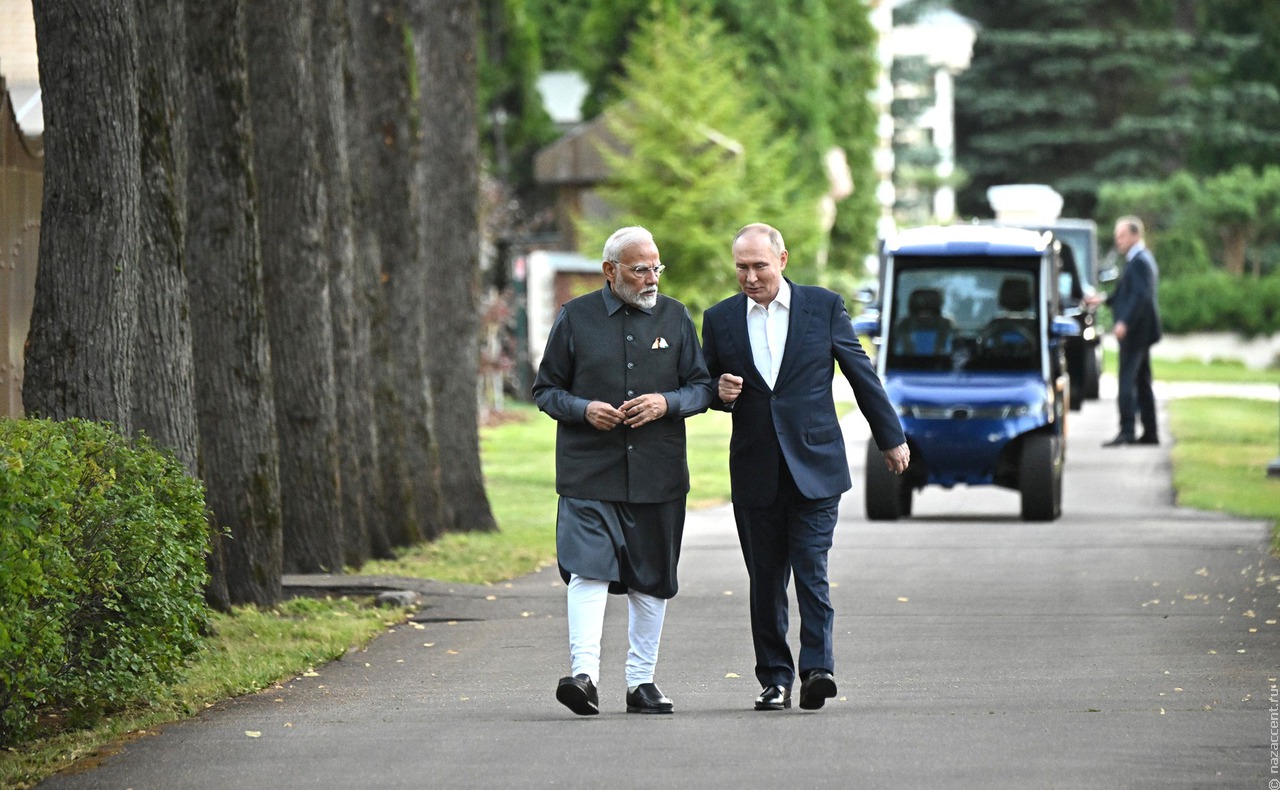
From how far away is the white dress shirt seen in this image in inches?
368

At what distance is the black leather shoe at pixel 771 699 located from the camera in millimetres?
9188

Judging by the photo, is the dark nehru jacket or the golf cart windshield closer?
the dark nehru jacket

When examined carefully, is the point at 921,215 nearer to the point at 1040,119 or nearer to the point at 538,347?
the point at 1040,119

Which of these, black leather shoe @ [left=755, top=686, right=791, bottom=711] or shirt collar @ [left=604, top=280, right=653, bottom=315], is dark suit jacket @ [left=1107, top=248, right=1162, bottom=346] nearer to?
black leather shoe @ [left=755, top=686, right=791, bottom=711]

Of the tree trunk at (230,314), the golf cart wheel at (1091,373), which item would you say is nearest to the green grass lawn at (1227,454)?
the golf cart wheel at (1091,373)

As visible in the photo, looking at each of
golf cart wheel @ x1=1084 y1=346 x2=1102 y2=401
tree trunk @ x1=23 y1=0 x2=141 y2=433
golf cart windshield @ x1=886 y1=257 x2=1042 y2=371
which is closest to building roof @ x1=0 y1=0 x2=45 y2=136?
golf cart windshield @ x1=886 y1=257 x2=1042 y2=371

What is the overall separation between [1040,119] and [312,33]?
211ft

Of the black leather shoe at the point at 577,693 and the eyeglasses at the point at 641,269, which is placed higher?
the eyeglasses at the point at 641,269

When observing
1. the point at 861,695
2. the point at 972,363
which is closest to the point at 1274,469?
the point at 972,363

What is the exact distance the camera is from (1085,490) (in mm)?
22391

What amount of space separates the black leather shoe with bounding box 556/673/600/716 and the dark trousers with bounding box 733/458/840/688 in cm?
73

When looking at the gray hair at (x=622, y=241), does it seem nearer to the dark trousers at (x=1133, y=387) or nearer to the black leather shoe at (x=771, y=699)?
the black leather shoe at (x=771, y=699)

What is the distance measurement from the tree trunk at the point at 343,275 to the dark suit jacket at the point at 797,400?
6575 mm

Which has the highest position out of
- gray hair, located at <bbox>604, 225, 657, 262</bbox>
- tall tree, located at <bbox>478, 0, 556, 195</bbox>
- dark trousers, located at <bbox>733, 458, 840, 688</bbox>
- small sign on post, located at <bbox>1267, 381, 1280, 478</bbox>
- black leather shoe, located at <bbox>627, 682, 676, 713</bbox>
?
tall tree, located at <bbox>478, 0, 556, 195</bbox>
